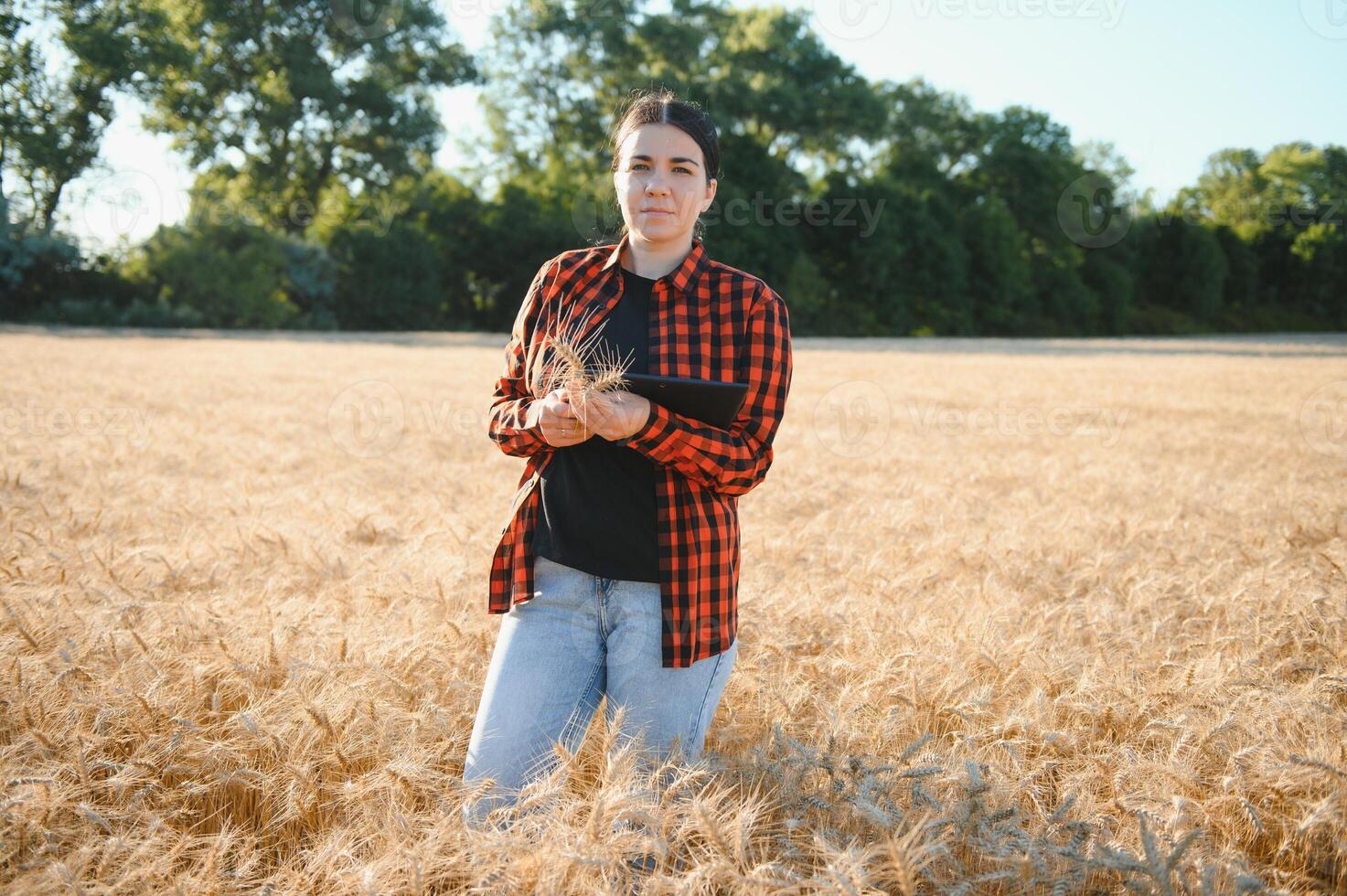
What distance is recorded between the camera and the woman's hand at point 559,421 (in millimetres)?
2127

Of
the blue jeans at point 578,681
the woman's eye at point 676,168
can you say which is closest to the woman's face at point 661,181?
the woman's eye at point 676,168

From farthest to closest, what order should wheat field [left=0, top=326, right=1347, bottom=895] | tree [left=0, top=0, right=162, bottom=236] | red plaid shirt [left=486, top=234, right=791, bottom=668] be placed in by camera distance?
tree [left=0, top=0, right=162, bottom=236], red plaid shirt [left=486, top=234, right=791, bottom=668], wheat field [left=0, top=326, right=1347, bottom=895]

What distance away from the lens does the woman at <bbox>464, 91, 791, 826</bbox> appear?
87.2 inches

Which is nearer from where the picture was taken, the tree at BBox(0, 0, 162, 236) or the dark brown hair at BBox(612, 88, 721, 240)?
the dark brown hair at BBox(612, 88, 721, 240)

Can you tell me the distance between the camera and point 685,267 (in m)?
2.42

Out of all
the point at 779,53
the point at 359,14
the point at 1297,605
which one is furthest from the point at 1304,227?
the point at 1297,605

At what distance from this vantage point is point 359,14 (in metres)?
36.5

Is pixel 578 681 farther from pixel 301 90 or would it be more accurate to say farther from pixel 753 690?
pixel 301 90

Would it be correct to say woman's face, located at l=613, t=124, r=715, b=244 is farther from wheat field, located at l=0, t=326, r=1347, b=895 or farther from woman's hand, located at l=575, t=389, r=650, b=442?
wheat field, located at l=0, t=326, r=1347, b=895

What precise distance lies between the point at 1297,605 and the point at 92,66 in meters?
38.1

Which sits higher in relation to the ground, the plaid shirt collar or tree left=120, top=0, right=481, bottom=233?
tree left=120, top=0, right=481, bottom=233

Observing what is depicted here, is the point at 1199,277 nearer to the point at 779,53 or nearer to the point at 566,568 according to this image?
the point at 779,53

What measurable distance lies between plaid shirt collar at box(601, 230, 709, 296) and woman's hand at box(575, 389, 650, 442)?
1.53 feet

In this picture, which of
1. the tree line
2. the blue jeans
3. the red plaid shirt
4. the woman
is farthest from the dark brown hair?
the tree line
